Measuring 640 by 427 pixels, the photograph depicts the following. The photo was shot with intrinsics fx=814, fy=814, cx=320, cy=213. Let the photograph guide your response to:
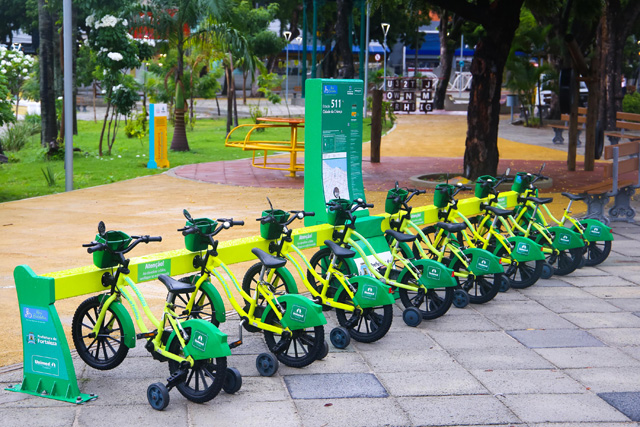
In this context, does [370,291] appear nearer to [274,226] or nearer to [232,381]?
[274,226]

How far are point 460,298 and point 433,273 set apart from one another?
0.76 meters

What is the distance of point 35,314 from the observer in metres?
4.85

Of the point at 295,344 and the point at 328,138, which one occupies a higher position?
the point at 328,138

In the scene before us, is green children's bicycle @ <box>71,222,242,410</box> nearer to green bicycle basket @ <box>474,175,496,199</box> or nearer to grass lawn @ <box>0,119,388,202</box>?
green bicycle basket @ <box>474,175,496,199</box>

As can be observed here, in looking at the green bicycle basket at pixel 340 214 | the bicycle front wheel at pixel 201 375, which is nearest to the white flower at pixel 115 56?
the green bicycle basket at pixel 340 214

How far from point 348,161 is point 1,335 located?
3.73 m

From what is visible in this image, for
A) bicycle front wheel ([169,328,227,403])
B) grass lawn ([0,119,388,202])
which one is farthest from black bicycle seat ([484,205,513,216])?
grass lawn ([0,119,388,202])

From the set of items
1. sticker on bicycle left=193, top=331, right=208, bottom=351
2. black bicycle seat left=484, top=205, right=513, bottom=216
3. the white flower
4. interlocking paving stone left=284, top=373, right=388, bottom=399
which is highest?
the white flower

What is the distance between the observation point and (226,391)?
4.88m

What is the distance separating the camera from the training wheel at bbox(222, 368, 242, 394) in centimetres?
485

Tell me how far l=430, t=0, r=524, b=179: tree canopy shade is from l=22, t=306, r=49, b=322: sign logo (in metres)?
10.3

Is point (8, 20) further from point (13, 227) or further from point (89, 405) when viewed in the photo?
point (89, 405)

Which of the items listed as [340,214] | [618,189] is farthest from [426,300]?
[618,189]

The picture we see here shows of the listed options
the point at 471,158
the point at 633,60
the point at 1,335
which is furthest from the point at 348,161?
the point at 633,60
